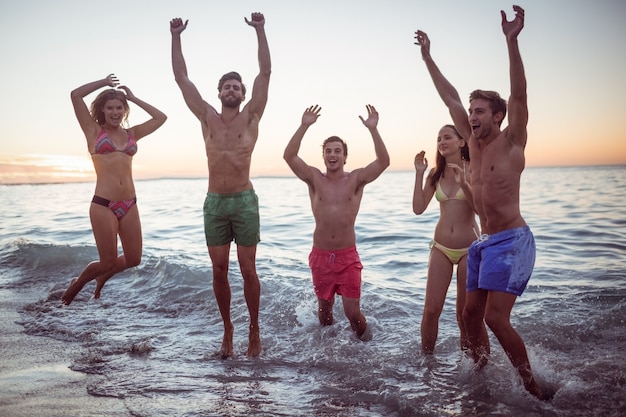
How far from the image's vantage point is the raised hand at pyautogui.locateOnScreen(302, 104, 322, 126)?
6.38m

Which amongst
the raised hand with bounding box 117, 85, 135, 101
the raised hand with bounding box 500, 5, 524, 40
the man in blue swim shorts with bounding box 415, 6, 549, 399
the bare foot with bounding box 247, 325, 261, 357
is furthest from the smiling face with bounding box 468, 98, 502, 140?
the raised hand with bounding box 117, 85, 135, 101

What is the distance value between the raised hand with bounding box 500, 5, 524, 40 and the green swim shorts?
303 centimetres

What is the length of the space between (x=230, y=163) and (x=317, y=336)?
2.45 m

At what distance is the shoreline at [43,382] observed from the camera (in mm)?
4320

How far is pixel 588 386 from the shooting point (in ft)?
16.8

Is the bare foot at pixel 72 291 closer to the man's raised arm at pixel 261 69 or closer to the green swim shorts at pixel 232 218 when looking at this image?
the green swim shorts at pixel 232 218

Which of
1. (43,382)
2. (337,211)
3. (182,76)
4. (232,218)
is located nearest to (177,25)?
(182,76)

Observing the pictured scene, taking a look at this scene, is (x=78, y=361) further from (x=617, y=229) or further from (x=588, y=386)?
(x=617, y=229)

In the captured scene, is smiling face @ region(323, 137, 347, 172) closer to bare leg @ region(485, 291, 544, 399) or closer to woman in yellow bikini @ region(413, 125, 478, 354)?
woman in yellow bikini @ region(413, 125, 478, 354)

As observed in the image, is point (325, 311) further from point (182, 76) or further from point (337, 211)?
point (182, 76)

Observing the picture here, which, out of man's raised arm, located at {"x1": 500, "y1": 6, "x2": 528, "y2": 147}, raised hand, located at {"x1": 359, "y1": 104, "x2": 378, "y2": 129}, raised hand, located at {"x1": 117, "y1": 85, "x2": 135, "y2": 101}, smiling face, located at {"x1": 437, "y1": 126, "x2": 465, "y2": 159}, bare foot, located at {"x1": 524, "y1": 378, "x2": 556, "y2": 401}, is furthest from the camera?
raised hand, located at {"x1": 117, "y1": 85, "x2": 135, "y2": 101}

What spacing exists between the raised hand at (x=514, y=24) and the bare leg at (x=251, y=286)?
10.8ft

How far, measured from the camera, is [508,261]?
14.5ft

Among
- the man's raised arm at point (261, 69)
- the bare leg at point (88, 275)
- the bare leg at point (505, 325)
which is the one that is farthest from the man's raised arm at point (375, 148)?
the bare leg at point (88, 275)
